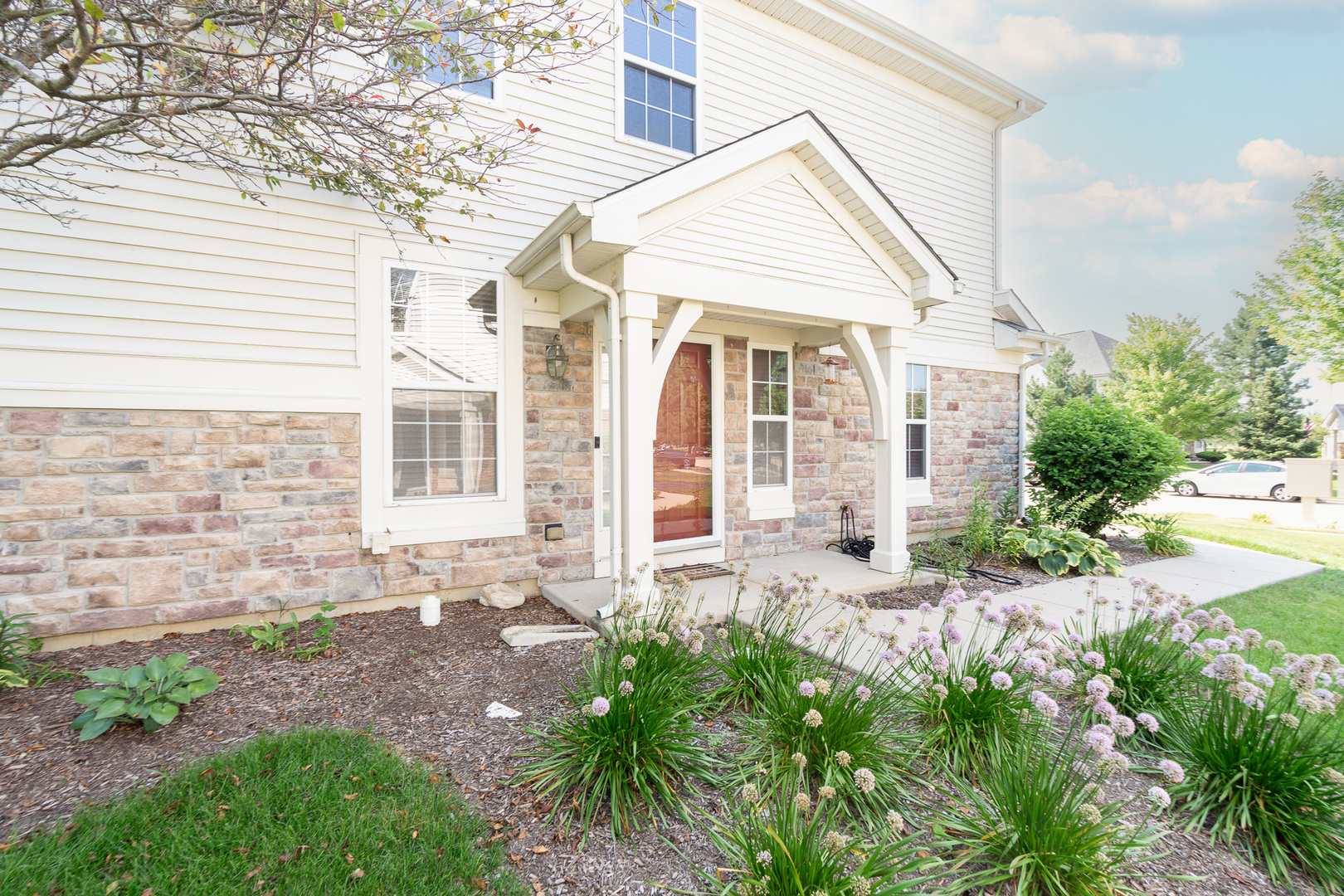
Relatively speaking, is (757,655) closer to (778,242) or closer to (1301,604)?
(778,242)

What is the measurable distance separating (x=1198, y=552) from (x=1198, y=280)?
1280 inches

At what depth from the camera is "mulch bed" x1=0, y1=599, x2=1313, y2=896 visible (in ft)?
6.32

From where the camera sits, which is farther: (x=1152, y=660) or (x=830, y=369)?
(x=830, y=369)

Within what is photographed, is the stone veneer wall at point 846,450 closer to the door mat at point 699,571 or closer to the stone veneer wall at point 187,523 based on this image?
the door mat at point 699,571

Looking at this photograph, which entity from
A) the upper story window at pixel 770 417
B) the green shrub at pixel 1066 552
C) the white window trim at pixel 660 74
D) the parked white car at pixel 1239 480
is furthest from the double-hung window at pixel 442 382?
the parked white car at pixel 1239 480

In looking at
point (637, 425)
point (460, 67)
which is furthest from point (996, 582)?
point (460, 67)

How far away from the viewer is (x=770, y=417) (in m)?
6.38

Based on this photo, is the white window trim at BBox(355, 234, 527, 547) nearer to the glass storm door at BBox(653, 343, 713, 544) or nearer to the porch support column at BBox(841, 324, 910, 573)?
the glass storm door at BBox(653, 343, 713, 544)

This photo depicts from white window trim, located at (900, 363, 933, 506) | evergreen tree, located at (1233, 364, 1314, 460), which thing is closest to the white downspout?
white window trim, located at (900, 363, 933, 506)

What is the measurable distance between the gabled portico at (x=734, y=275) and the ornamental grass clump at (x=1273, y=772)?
9.79 ft

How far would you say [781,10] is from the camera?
620 cm

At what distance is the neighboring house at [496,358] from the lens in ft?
11.8

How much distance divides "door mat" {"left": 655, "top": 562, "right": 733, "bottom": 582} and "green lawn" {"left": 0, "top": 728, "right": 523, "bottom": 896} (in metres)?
3.19

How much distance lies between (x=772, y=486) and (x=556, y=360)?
113 inches
